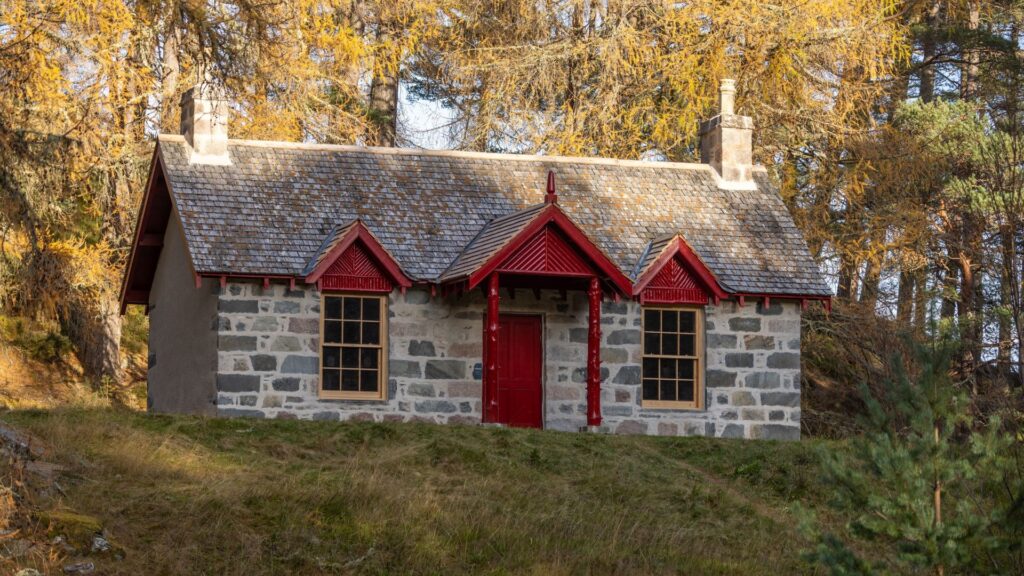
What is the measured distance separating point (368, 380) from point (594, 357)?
320cm

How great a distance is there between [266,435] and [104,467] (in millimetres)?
3225

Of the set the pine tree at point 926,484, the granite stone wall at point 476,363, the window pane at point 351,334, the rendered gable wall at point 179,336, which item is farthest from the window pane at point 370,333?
the pine tree at point 926,484

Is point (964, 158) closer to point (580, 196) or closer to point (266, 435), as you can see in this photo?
point (580, 196)

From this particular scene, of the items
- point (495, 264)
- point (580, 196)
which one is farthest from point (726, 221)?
point (495, 264)

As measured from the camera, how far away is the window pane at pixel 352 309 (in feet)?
72.9

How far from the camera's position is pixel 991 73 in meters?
34.2

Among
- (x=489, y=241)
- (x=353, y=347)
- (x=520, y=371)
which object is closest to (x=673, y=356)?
(x=520, y=371)

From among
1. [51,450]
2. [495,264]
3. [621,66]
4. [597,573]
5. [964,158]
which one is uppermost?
[621,66]

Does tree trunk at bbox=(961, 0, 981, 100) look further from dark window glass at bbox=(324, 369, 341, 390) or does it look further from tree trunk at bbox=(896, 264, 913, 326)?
dark window glass at bbox=(324, 369, 341, 390)

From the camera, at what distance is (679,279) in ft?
76.0

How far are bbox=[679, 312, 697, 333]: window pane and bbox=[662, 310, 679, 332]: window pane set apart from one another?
6 cm

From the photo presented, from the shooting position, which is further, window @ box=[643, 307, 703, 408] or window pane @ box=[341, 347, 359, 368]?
window @ box=[643, 307, 703, 408]

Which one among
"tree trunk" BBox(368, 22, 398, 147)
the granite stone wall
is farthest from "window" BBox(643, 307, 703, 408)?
"tree trunk" BBox(368, 22, 398, 147)

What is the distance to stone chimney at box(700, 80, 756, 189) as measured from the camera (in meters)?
25.6
